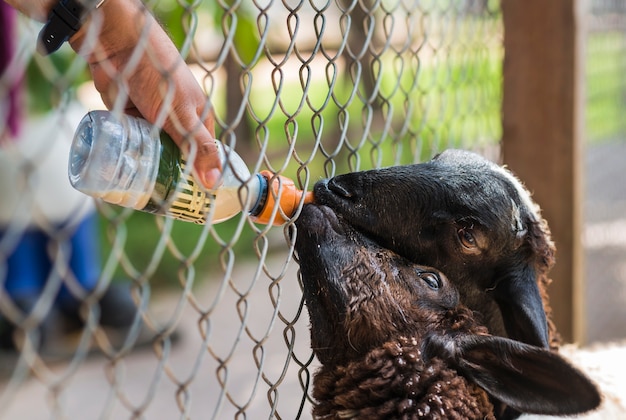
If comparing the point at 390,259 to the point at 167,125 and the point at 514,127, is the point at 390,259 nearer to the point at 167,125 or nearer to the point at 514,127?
the point at 167,125

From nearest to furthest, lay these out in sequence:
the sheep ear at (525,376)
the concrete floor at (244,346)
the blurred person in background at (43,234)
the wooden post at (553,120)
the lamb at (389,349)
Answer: the sheep ear at (525,376) < the lamb at (389,349) < the wooden post at (553,120) < the blurred person in background at (43,234) < the concrete floor at (244,346)

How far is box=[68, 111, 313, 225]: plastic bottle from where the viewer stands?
1.75 meters

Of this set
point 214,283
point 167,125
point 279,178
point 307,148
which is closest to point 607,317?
point 214,283

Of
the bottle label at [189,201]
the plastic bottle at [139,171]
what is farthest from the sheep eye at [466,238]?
the bottle label at [189,201]

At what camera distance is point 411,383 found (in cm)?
224

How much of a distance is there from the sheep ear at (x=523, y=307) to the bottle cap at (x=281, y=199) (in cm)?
85

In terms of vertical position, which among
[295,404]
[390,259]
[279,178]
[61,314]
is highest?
[279,178]

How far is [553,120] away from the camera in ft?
13.7

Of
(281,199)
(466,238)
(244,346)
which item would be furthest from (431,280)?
(244,346)

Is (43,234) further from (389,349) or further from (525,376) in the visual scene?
(525,376)

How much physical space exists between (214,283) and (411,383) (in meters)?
5.27

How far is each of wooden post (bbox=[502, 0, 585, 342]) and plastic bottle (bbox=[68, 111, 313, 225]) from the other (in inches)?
102

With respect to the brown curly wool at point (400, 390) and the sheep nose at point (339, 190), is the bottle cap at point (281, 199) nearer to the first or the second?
the sheep nose at point (339, 190)

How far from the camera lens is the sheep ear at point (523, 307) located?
2.64 meters
